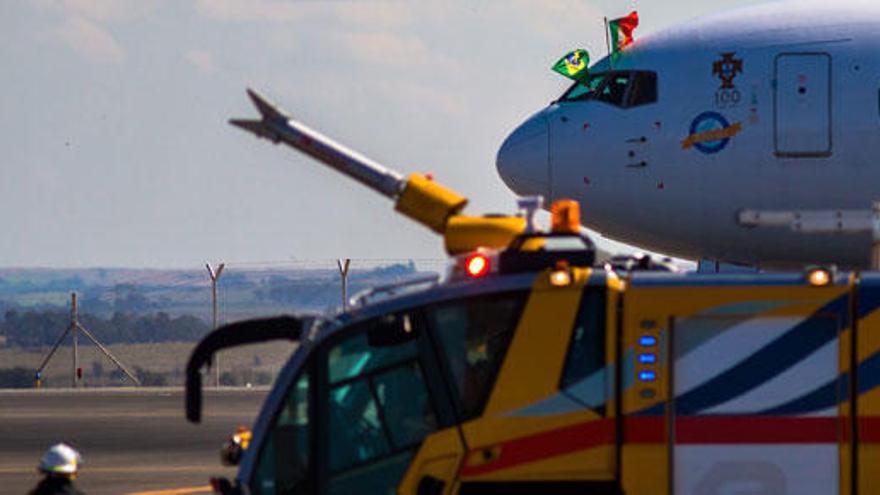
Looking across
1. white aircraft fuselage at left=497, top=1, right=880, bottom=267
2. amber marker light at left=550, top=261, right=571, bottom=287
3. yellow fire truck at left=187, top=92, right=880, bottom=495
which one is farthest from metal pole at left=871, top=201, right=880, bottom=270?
white aircraft fuselage at left=497, top=1, right=880, bottom=267

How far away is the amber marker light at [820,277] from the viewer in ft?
50.1

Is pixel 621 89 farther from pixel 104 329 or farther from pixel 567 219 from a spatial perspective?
pixel 104 329

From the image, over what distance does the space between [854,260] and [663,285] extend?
43.9 ft

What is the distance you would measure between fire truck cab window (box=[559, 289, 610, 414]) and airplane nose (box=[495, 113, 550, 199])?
13.8 metres

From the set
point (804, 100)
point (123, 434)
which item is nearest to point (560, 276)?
point (804, 100)

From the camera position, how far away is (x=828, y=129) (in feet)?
91.0

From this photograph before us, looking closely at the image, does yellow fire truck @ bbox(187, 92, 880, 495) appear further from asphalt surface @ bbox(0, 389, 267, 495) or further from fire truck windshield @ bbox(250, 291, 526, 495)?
asphalt surface @ bbox(0, 389, 267, 495)

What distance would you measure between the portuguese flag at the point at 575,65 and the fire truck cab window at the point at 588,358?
15.2m

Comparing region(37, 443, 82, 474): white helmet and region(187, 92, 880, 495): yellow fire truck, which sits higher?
region(187, 92, 880, 495): yellow fire truck

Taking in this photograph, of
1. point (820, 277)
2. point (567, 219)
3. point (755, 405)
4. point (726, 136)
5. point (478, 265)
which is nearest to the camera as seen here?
point (755, 405)

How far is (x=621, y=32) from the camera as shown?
1202 inches

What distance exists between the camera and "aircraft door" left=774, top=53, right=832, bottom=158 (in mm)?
27766

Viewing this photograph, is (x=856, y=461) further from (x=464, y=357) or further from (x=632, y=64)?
(x=632, y=64)

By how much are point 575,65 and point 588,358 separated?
15428mm
